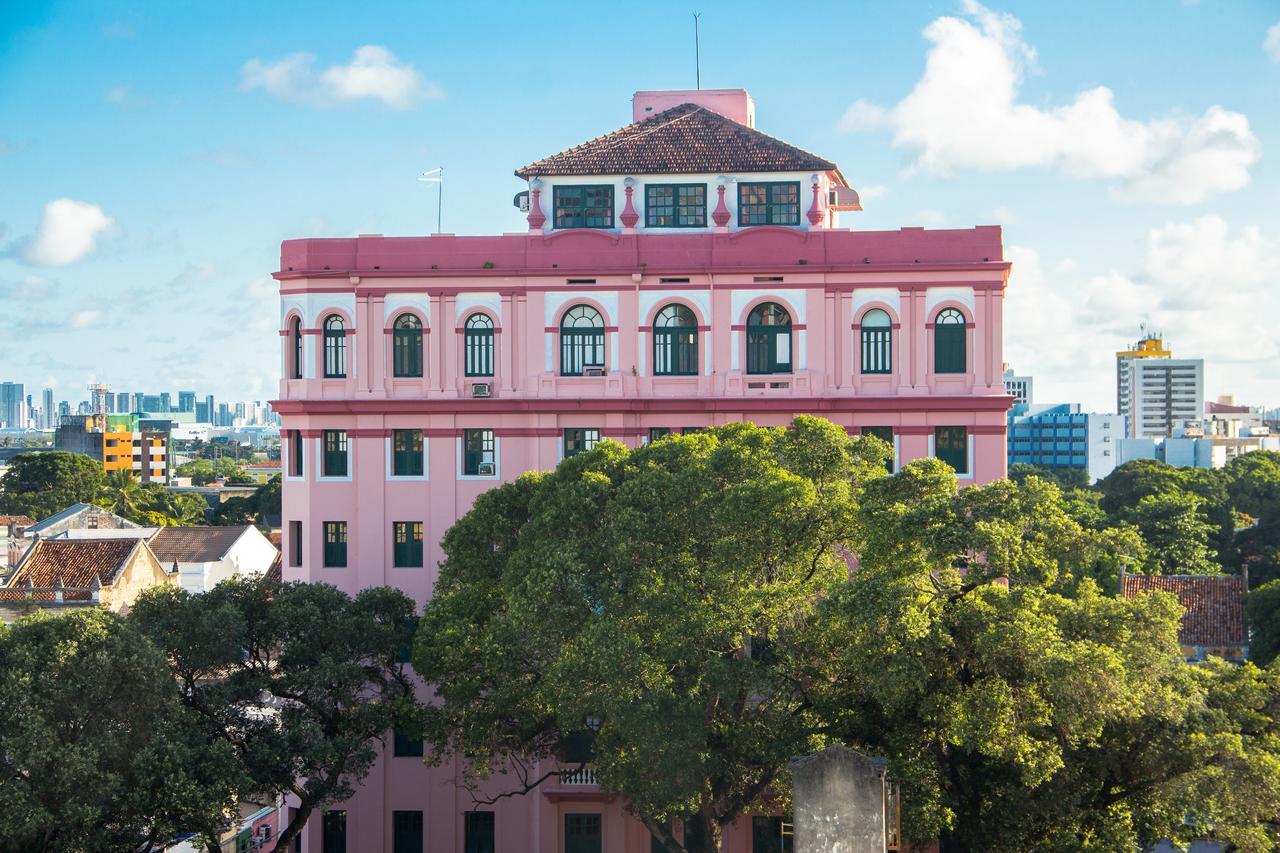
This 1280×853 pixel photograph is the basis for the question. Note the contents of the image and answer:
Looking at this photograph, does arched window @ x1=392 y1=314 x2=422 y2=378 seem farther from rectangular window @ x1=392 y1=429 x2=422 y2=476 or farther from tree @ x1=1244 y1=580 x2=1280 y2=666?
tree @ x1=1244 y1=580 x2=1280 y2=666

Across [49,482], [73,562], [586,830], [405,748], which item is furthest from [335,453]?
[49,482]

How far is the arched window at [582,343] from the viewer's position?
43.7m

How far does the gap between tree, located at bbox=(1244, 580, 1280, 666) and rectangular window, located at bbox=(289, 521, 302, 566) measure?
1293 inches

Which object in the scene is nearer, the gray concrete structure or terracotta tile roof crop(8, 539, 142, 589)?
the gray concrete structure

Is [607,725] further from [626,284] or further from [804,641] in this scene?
[626,284]

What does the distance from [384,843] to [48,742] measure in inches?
568

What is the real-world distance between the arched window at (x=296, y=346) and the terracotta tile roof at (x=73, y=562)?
3533 centimetres

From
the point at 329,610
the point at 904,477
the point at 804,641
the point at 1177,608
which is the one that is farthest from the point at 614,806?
the point at 1177,608

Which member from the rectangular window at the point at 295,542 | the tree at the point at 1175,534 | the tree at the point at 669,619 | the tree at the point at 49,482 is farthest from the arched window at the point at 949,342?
the tree at the point at 49,482

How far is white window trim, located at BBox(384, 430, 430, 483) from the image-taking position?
43.3m

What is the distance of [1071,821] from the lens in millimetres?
27953

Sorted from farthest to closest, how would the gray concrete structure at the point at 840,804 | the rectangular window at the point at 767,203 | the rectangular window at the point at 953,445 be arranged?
the rectangular window at the point at 767,203, the rectangular window at the point at 953,445, the gray concrete structure at the point at 840,804

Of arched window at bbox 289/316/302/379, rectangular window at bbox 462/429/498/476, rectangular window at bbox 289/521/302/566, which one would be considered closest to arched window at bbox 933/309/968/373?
rectangular window at bbox 462/429/498/476

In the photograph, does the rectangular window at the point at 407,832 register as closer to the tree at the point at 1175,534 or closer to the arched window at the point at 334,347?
the arched window at the point at 334,347
